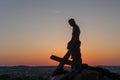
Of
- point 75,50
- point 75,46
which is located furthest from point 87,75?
point 75,46

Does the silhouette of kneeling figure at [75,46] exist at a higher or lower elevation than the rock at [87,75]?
higher

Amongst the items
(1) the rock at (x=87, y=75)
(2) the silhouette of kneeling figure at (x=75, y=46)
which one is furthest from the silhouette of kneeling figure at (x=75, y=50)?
(1) the rock at (x=87, y=75)

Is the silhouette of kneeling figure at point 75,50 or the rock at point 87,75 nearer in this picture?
the rock at point 87,75

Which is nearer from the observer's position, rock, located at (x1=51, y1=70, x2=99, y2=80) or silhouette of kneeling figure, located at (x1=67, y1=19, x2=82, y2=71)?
rock, located at (x1=51, y1=70, x2=99, y2=80)

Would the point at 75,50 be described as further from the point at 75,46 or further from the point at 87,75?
the point at 87,75

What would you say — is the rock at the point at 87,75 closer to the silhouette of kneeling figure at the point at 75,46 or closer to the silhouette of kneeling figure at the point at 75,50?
the silhouette of kneeling figure at the point at 75,50

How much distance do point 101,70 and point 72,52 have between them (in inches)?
64.7

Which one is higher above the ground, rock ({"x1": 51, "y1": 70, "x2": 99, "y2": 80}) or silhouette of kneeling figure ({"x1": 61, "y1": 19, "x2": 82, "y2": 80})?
silhouette of kneeling figure ({"x1": 61, "y1": 19, "x2": 82, "y2": 80})

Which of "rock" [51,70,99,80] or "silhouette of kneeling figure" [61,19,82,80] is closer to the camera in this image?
"rock" [51,70,99,80]

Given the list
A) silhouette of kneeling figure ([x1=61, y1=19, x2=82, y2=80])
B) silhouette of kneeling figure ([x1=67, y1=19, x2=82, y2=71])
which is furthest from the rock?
silhouette of kneeling figure ([x1=67, y1=19, x2=82, y2=71])

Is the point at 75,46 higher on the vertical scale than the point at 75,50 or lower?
higher

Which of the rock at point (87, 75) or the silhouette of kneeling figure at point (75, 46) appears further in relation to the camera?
the silhouette of kneeling figure at point (75, 46)

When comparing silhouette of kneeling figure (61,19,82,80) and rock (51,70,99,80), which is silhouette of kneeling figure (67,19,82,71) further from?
rock (51,70,99,80)

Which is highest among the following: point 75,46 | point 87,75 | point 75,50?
point 75,46
